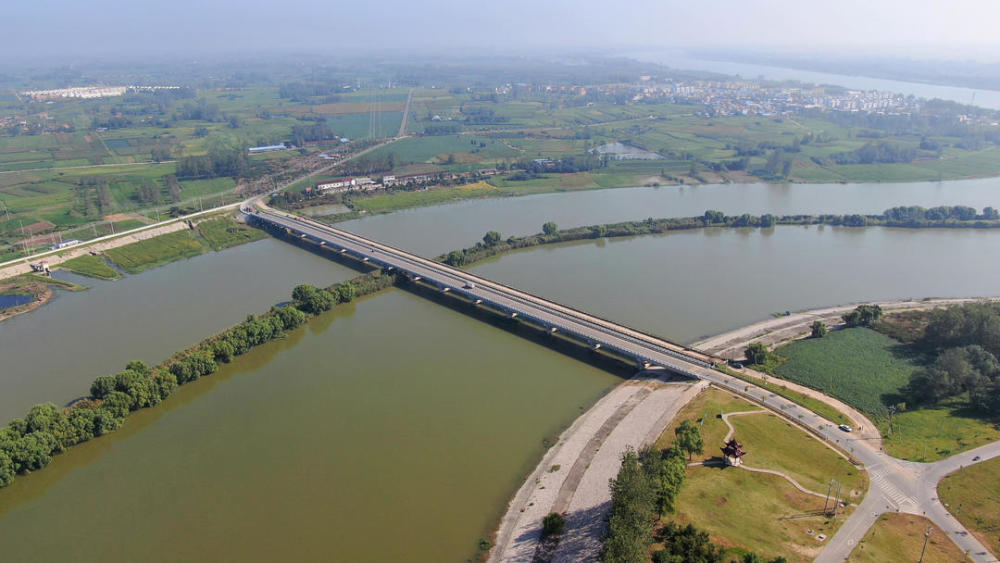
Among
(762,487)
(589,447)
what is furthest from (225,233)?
(762,487)

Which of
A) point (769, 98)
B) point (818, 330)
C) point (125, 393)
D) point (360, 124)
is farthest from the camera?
point (769, 98)

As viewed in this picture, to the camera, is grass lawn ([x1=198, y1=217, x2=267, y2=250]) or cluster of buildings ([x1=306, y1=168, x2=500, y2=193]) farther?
cluster of buildings ([x1=306, y1=168, x2=500, y2=193])

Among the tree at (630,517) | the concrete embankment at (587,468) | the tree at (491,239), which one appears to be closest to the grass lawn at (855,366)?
the concrete embankment at (587,468)

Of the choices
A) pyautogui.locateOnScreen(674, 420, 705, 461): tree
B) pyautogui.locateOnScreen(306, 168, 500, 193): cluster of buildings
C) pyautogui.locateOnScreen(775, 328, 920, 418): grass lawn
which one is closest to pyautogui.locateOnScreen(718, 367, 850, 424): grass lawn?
pyautogui.locateOnScreen(775, 328, 920, 418): grass lawn

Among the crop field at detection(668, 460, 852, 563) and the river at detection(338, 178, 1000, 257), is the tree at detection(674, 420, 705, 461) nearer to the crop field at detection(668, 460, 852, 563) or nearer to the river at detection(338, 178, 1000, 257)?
the crop field at detection(668, 460, 852, 563)

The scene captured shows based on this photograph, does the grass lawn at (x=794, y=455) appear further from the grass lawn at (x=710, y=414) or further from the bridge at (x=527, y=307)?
the bridge at (x=527, y=307)

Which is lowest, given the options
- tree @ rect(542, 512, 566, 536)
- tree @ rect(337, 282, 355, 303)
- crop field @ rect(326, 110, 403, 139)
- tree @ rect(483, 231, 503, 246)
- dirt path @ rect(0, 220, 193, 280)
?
tree @ rect(542, 512, 566, 536)

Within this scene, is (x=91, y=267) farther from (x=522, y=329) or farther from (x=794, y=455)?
(x=794, y=455)
